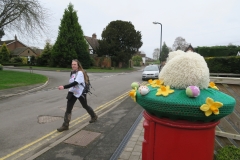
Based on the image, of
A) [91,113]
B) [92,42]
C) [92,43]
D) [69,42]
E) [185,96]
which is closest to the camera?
[185,96]

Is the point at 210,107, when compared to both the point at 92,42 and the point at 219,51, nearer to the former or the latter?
the point at 219,51

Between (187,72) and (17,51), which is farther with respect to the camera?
(17,51)

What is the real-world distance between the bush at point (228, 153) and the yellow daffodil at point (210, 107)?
4.93ft

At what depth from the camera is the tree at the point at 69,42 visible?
3559 cm

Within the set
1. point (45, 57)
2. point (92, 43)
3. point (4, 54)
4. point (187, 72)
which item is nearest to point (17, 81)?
point (187, 72)

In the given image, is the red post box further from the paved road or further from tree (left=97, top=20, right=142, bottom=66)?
tree (left=97, top=20, right=142, bottom=66)

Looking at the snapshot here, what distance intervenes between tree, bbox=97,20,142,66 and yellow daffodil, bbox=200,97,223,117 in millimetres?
41215

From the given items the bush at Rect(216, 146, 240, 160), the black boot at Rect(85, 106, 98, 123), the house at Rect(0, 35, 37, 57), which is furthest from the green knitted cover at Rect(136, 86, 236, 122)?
the house at Rect(0, 35, 37, 57)

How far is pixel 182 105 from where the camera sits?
1.72 m

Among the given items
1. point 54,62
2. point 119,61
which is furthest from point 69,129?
point 119,61

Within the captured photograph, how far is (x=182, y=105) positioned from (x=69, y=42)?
118 feet

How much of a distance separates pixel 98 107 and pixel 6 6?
1511 cm

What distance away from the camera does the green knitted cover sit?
5.63ft

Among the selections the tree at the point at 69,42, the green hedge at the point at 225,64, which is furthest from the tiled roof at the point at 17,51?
the green hedge at the point at 225,64
